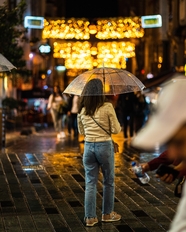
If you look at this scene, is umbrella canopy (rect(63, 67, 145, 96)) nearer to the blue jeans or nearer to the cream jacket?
the cream jacket

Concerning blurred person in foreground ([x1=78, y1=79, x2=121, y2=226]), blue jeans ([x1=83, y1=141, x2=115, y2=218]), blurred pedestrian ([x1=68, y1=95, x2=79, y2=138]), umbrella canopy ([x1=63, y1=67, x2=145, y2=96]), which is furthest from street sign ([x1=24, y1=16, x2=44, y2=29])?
blue jeans ([x1=83, y1=141, x2=115, y2=218])

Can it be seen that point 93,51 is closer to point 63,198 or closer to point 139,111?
point 139,111

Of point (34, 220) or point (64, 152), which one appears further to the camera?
point (64, 152)

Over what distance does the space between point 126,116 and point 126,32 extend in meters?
18.9

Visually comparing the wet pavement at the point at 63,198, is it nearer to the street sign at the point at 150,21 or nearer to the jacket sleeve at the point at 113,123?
the jacket sleeve at the point at 113,123

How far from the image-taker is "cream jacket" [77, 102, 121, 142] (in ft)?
29.2

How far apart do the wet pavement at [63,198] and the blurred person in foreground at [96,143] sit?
14.0 inches

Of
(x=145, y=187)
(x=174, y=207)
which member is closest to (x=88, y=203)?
(x=174, y=207)

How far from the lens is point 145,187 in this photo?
12141 mm

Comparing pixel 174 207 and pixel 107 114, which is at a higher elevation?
pixel 107 114

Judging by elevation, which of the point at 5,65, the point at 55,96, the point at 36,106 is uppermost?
the point at 5,65

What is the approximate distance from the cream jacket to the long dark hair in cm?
6

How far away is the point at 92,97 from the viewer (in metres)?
8.91

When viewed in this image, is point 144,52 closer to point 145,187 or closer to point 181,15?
point 181,15
